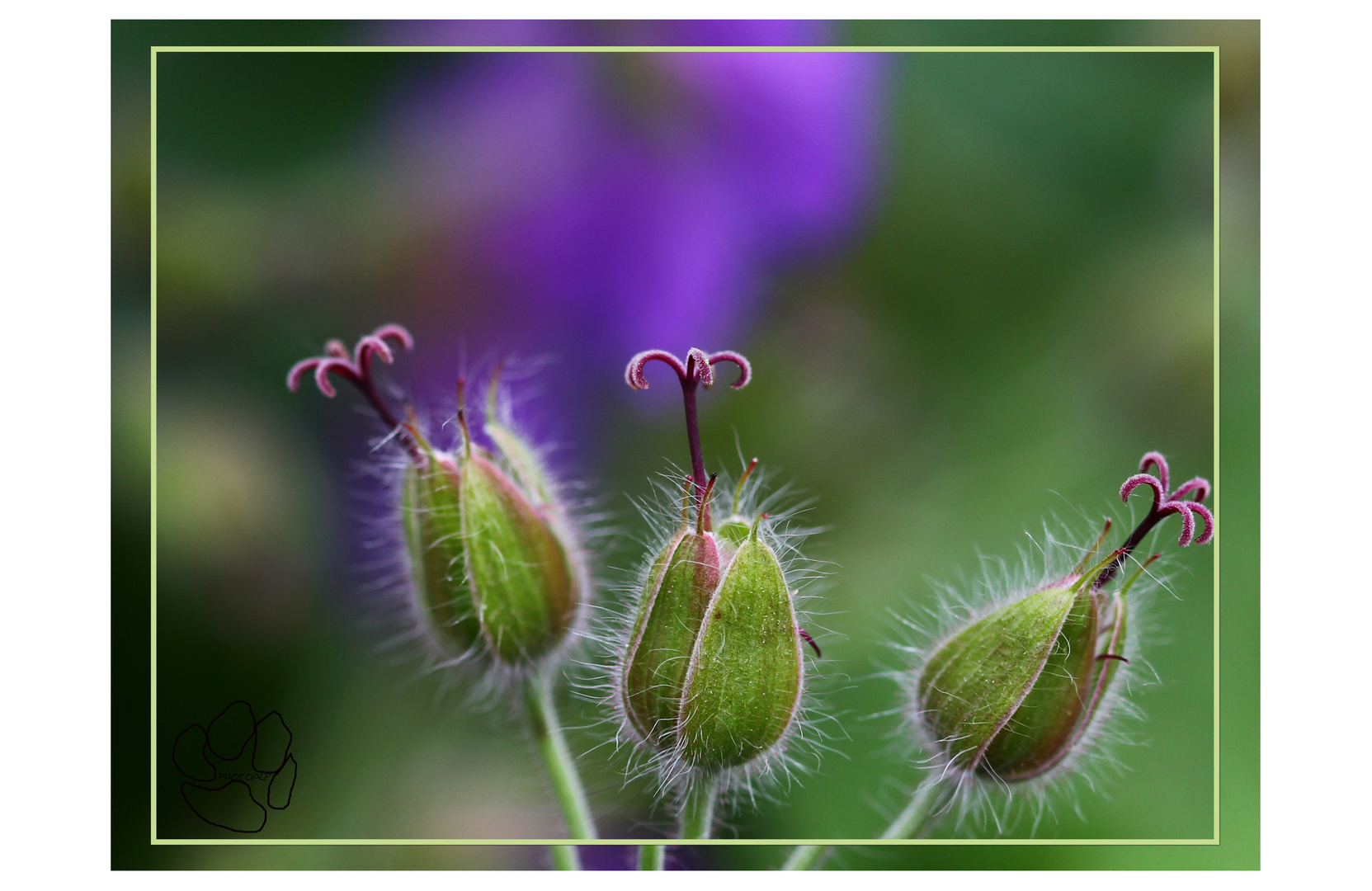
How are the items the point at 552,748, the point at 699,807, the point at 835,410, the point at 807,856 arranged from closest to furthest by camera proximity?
the point at 699,807 < the point at 552,748 < the point at 807,856 < the point at 835,410

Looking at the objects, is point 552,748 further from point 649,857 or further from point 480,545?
point 480,545

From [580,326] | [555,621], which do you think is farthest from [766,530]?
[580,326]

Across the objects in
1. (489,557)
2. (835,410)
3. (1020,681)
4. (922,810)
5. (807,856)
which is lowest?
(807,856)

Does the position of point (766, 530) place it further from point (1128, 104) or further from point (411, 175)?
point (411, 175)

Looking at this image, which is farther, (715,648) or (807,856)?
(807,856)

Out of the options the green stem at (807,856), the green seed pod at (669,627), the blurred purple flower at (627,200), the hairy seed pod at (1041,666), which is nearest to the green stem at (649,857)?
the green stem at (807,856)

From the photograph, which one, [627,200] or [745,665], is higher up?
[627,200]

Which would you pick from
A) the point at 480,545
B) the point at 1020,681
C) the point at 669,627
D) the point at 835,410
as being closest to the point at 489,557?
the point at 480,545
